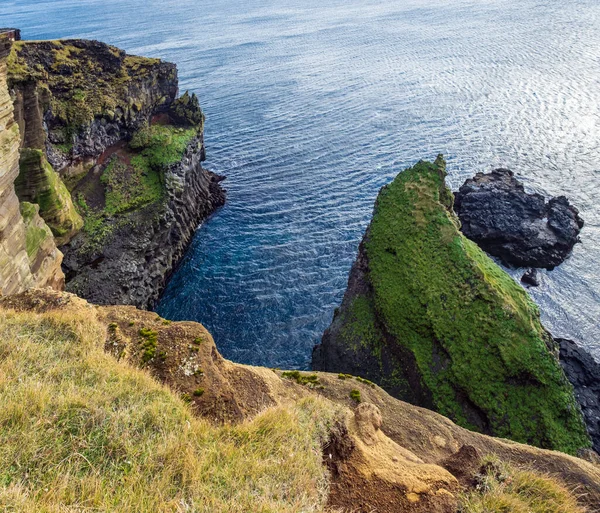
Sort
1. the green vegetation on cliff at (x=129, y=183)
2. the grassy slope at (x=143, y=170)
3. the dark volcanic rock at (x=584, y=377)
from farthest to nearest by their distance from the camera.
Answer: the grassy slope at (x=143, y=170) < the green vegetation on cliff at (x=129, y=183) < the dark volcanic rock at (x=584, y=377)

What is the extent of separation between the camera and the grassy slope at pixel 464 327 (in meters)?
25.9

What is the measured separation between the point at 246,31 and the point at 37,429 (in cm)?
18395

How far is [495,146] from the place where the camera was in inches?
2778

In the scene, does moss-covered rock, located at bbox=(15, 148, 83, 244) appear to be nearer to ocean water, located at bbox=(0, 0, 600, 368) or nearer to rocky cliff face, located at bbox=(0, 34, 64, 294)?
rocky cliff face, located at bbox=(0, 34, 64, 294)

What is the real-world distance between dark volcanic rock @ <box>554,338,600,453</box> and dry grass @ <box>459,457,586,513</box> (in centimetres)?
2321

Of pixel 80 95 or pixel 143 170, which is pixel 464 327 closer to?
pixel 143 170

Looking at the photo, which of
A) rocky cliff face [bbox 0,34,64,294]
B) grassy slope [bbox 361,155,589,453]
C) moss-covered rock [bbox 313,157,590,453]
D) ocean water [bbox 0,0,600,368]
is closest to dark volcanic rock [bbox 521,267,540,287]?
ocean water [bbox 0,0,600,368]

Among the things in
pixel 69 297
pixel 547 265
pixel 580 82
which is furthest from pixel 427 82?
pixel 69 297

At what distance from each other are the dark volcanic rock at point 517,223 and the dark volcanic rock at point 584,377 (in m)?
14.3

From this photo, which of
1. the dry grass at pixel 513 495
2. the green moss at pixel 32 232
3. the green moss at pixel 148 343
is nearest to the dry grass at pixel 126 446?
the green moss at pixel 148 343

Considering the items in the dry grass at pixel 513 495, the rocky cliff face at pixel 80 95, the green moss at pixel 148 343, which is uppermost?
the rocky cliff face at pixel 80 95

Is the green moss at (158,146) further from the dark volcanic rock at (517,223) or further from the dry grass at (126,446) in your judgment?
the dry grass at (126,446)

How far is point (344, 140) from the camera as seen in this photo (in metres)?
Result: 75.1

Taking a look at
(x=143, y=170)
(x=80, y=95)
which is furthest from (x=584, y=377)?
(x=80, y=95)
